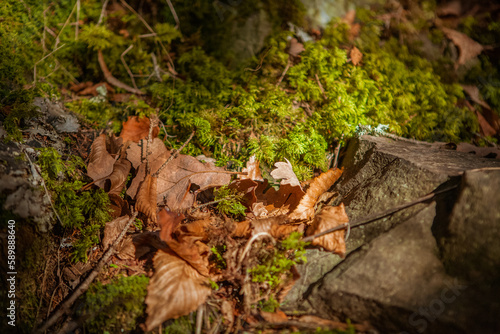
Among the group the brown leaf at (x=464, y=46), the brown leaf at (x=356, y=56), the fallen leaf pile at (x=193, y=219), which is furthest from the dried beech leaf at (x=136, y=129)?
the brown leaf at (x=464, y=46)

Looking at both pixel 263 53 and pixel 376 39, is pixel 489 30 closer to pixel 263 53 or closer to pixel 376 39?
pixel 376 39

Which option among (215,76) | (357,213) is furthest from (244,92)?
(357,213)

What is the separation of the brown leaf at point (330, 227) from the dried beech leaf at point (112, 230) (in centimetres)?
167

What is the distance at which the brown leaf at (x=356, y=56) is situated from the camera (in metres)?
3.93

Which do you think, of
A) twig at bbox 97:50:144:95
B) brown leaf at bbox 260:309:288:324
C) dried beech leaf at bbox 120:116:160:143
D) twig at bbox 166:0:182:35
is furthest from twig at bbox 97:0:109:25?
brown leaf at bbox 260:309:288:324

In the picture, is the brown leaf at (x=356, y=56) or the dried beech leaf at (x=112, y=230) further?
the brown leaf at (x=356, y=56)

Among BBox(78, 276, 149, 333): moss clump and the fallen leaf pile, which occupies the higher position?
the fallen leaf pile

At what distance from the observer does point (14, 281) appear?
83.5 inches

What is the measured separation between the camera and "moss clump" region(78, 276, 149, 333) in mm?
2010

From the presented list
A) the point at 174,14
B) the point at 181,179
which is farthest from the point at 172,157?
the point at 174,14

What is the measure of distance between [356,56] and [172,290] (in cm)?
379

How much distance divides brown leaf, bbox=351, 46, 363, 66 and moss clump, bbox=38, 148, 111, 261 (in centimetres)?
358

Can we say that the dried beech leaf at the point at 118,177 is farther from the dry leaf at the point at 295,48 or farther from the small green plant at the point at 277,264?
the dry leaf at the point at 295,48

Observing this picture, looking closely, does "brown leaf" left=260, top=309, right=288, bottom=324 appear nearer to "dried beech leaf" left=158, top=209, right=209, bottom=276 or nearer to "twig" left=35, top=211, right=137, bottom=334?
"dried beech leaf" left=158, top=209, right=209, bottom=276
